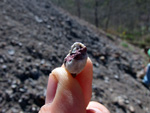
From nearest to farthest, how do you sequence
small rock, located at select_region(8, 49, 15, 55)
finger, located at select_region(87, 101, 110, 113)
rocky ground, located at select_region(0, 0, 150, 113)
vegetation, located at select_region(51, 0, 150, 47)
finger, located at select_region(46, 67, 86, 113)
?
1. finger, located at select_region(46, 67, 86, 113)
2. finger, located at select_region(87, 101, 110, 113)
3. rocky ground, located at select_region(0, 0, 150, 113)
4. small rock, located at select_region(8, 49, 15, 55)
5. vegetation, located at select_region(51, 0, 150, 47)

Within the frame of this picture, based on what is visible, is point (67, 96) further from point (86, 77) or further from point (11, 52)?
point (11, 52)

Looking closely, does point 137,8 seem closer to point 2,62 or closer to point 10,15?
point 10,15

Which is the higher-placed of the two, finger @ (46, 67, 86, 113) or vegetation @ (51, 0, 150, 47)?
finger @ (46, 67, 86, 113)

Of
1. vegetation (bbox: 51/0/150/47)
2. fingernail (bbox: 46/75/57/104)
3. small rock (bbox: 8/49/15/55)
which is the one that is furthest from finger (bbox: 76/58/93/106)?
vegetation (bbox: 51/0/150/47)

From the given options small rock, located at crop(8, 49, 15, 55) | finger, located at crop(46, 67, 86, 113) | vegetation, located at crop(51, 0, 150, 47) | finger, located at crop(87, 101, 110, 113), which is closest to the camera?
finger, located at crop(46, 67, 86, 113)

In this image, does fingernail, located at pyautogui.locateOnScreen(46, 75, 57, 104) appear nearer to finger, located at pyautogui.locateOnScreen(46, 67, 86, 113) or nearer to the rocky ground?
finger, located at pyautogui.locateOnScreen(46, 67, 86, 113)

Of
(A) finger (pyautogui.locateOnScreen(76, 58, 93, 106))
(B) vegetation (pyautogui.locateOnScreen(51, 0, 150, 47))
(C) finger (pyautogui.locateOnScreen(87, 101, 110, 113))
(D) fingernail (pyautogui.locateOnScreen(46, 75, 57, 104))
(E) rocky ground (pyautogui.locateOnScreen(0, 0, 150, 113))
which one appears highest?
(A) finger (pyautogui.locateOnScreen(76, 58, 93, 106))

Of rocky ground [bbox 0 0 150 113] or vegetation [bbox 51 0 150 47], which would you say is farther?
vegetation [bbox 51 0 150 47]
